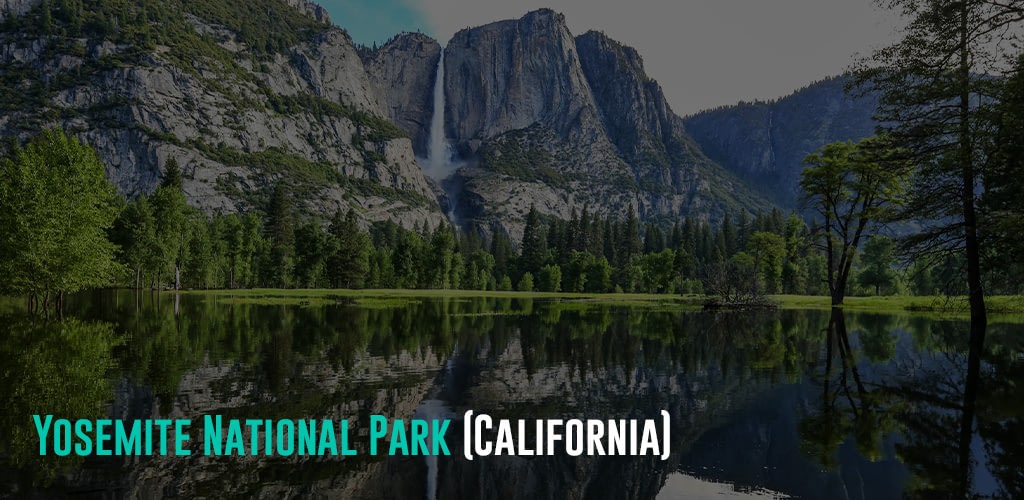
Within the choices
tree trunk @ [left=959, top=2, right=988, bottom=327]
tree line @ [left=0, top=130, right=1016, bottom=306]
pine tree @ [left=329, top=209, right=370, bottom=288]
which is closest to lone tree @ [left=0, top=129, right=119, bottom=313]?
tree line @ [left=0, top=130, right=1016, bottom=306]

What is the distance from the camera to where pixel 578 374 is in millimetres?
19734

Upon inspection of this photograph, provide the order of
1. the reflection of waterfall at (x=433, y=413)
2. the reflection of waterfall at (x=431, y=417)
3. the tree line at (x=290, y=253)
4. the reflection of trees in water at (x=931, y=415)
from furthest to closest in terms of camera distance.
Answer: the tree line at (x=290, y=253)
the reflection of trees in water at (x=931, y=415)
the reflection of waterfall at (x=433, y=413)
the reflection of waterfall at (x=431, y=417)

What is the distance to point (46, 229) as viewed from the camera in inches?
1342

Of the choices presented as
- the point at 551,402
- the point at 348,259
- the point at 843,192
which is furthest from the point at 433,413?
the point at 348,259

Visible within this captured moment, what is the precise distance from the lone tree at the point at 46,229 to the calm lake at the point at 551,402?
3.78 metres

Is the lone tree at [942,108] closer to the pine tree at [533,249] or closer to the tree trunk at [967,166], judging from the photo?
the tree trunk at [967,166]

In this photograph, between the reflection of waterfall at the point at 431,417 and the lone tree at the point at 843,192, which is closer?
the reflection of waterfall at the point at 431,417

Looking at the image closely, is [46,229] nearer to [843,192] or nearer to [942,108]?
[942,108]

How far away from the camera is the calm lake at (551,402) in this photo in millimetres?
9258

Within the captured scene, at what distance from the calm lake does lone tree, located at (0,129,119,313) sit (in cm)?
378

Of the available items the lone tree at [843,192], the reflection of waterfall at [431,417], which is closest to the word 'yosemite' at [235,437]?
the reflection of waterfall at [431,417]

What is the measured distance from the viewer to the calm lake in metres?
9.26

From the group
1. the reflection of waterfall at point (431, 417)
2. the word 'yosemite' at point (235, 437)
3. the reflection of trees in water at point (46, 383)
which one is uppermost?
the reflection of trees in water at point (46, 383)

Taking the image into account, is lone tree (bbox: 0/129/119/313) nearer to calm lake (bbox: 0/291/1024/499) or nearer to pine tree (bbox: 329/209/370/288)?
calm lake (bbox: 0/291/1024/499)
